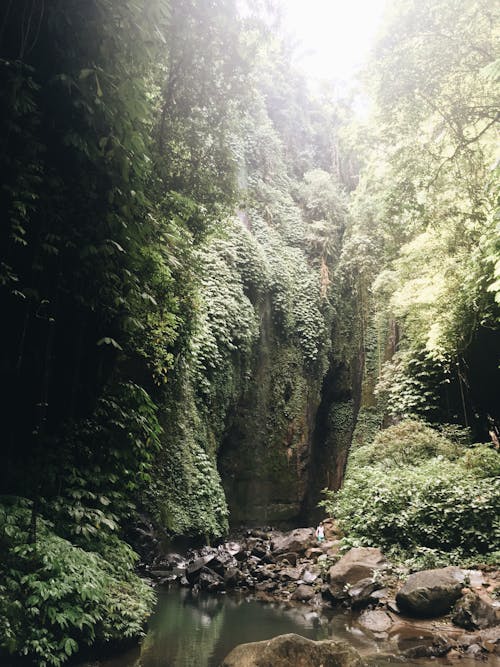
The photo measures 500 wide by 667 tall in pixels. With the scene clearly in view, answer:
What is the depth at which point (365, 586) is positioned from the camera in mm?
7367

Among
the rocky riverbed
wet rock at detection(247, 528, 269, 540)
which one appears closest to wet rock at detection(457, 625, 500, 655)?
the rocky riverbed

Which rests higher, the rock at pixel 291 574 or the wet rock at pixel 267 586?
the rock at pixel 291 574

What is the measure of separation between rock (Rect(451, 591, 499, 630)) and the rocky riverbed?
0.01m

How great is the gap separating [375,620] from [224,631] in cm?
198

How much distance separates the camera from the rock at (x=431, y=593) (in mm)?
6207

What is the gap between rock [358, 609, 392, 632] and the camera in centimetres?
633

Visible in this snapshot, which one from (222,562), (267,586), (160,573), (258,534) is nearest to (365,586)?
(267,586)

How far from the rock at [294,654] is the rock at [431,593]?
234 cm

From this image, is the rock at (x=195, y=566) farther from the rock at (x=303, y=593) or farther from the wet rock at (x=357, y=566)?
the wet rock at (x=357, y=566)

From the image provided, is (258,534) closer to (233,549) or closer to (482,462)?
(233,549)

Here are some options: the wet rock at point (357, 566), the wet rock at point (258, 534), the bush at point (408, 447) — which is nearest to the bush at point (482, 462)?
the bush at point (408, 447)

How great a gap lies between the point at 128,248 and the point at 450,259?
7651 millimetres

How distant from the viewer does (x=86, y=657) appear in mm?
4266

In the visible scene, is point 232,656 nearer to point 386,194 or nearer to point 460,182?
point 386,194
